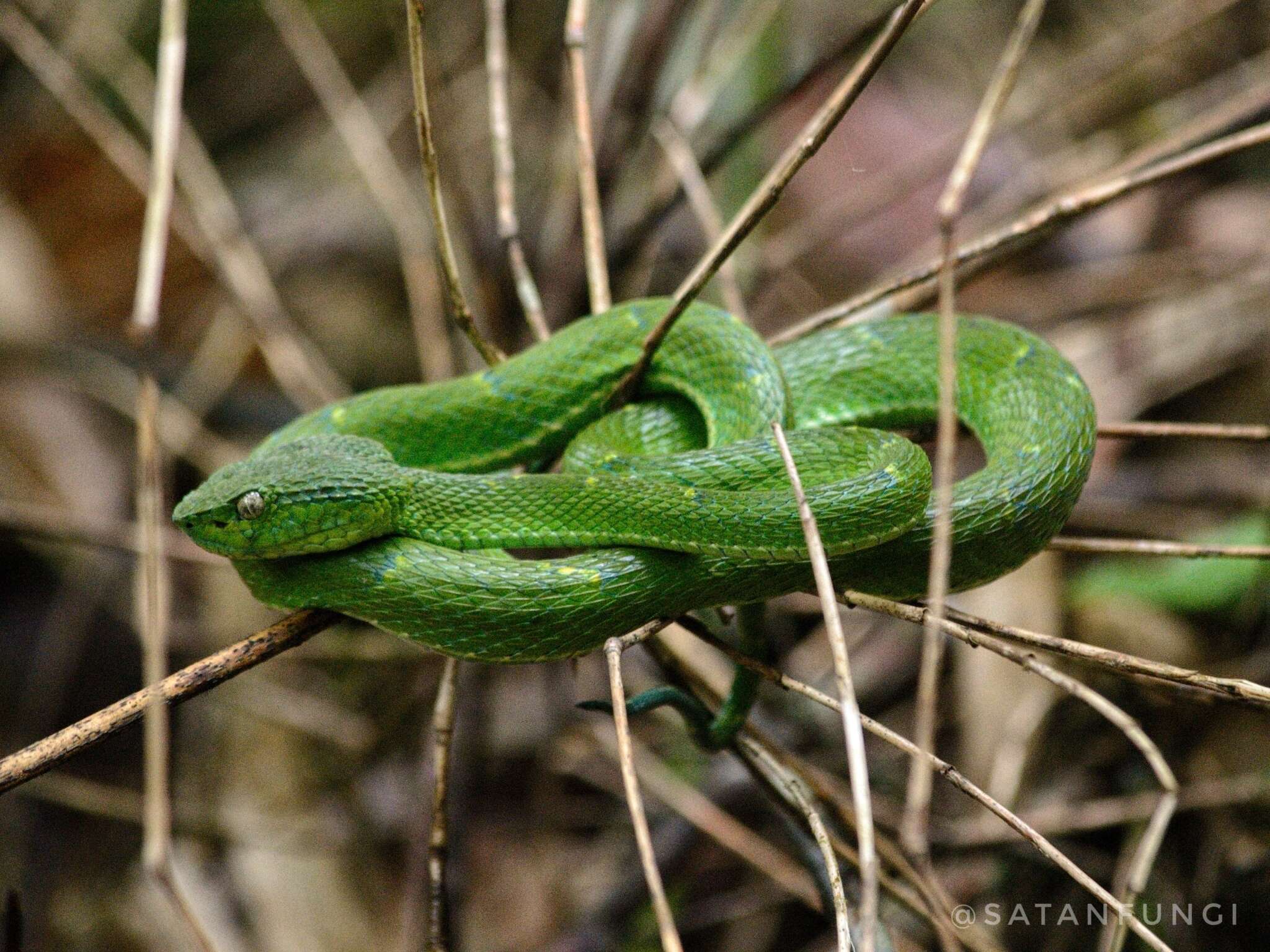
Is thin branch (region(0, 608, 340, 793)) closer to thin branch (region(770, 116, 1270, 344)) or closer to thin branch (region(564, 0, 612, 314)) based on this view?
thin branch (region(564, 0, 612, 314))

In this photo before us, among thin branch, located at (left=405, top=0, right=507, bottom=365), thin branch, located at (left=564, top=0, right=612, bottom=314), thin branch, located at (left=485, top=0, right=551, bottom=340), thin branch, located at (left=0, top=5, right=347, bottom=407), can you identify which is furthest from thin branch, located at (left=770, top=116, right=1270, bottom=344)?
thin branch, located at (left=0, top=5, right=347, bottom=407)

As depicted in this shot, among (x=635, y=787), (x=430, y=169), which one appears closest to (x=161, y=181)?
(x=430, y=169)

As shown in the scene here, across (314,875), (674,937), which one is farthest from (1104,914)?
(314,875)

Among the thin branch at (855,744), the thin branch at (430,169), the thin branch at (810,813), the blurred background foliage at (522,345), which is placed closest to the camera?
the thin branch at (855,744)

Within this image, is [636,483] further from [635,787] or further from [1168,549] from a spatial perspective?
[1168,549]

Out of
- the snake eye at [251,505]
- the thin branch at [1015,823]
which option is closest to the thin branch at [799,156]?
the thin branch at [1015,823]

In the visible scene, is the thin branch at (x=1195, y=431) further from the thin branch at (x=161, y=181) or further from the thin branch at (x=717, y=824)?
the thin branch at (x=161, y=181)
